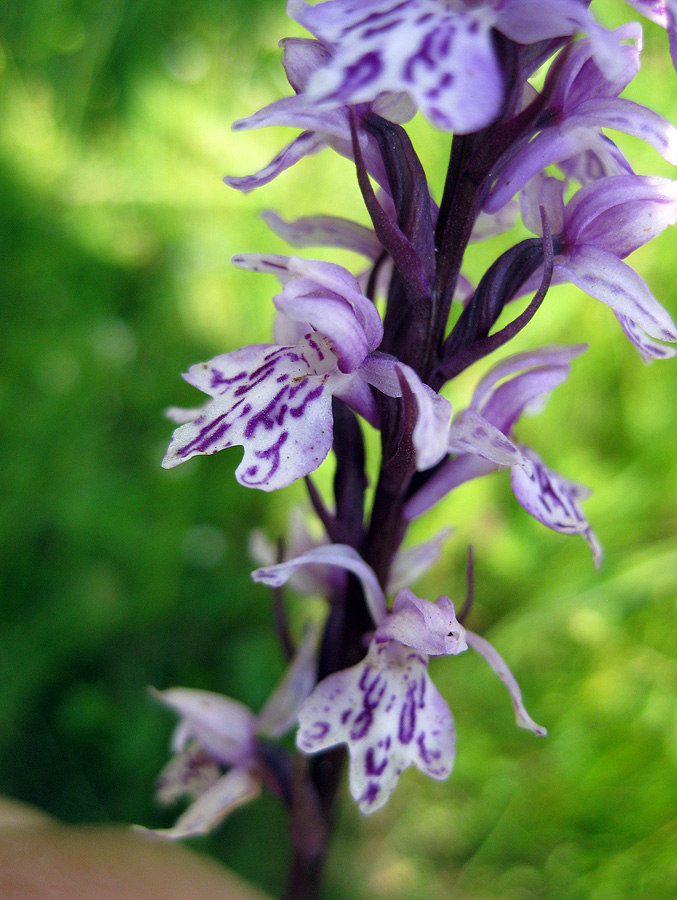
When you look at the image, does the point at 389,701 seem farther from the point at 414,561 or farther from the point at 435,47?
the point at 435,47

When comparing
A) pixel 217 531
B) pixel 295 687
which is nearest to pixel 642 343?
pixel 295 687

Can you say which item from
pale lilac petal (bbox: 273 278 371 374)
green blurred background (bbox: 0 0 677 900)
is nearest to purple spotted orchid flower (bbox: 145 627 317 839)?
pale lilac petal (bbox: 273 278 371 374)

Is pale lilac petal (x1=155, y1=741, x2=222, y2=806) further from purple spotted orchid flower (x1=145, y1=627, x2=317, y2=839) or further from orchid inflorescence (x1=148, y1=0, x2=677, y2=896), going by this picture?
orchid inflorescence (x1=148, y1=0, x2=677, y2=896)

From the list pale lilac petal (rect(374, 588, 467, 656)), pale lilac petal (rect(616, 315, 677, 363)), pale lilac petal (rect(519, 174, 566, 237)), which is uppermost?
pale lilac petal (rect(519, 174, 566, 237))

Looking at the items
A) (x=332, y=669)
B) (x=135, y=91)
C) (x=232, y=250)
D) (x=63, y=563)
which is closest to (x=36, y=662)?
(x=63, y=563)

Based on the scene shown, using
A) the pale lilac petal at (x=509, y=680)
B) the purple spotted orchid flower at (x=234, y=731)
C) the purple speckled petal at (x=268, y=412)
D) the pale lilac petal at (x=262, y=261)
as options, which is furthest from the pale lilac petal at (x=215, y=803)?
the pale lilac petal at (x=262, y=261)

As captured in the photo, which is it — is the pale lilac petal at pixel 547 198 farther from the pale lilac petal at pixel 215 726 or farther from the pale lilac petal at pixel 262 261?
the pale lilac petal at pixel 215 726
